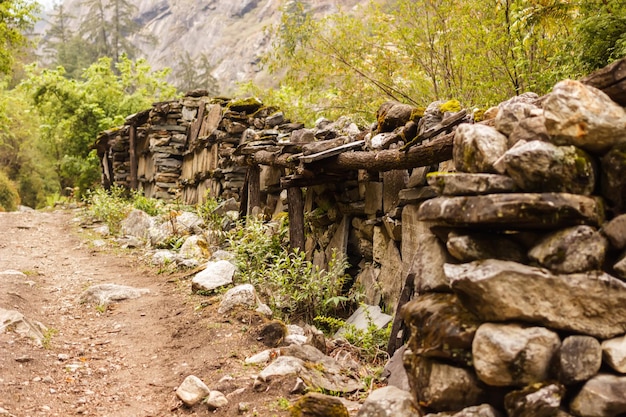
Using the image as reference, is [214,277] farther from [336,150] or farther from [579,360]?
[579,360]

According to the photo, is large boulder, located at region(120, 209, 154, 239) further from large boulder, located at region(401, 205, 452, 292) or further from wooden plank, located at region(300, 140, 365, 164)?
large boulder, located at region(401, 205, 452, 292)

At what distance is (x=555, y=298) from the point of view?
2.66 metres

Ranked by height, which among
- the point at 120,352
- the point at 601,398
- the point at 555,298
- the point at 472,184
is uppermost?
the point at 472,184

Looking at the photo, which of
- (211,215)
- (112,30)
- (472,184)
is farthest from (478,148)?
(112,30)

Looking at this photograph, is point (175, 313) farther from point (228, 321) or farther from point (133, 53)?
point (133, 53)

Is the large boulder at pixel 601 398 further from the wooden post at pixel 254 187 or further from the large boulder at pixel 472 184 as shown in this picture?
the wooden post at pixel 254 187

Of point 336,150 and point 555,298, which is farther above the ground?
point 336,150

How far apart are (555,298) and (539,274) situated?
0.14 m

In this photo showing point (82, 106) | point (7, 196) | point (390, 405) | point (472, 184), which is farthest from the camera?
point (7, 196)

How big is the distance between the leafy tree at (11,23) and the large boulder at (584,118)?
17610 mm

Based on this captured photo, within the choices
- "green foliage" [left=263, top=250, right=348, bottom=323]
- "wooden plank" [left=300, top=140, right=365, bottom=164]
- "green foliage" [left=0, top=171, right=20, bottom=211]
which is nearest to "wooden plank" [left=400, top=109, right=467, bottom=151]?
"wooden plank" [left=300, top=140, right=365, bottom=164]

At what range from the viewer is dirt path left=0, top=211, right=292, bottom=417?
4.18 meters

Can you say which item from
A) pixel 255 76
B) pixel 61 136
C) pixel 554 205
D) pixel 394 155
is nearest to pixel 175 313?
pixel 394 155

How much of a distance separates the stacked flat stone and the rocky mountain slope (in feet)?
188
